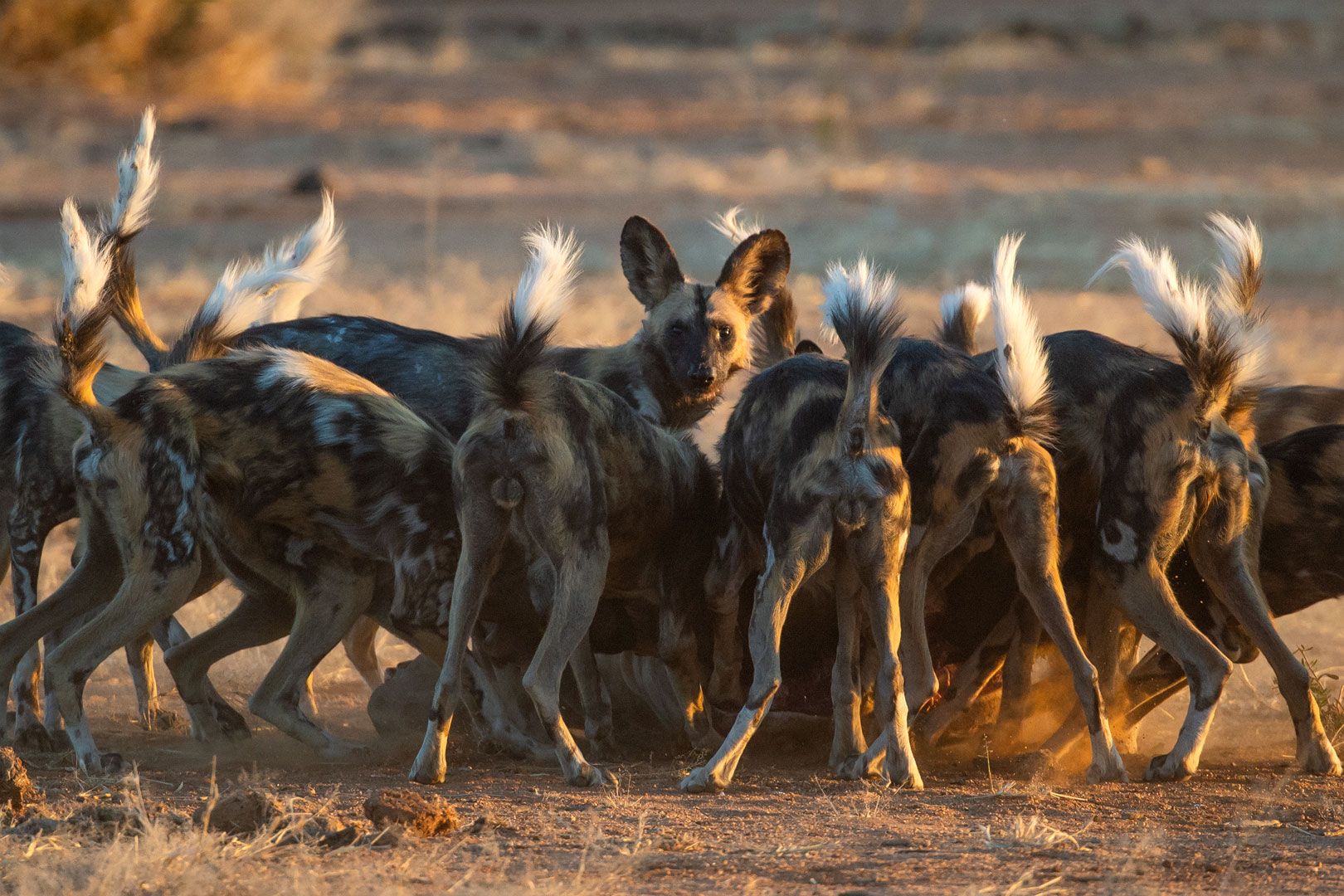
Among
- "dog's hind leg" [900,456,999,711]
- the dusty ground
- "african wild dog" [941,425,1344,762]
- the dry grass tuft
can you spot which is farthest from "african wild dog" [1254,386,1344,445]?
the dry grass tuft

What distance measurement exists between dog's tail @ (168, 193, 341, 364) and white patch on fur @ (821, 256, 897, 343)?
1906 mm

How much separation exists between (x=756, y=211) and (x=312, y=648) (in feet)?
34.4

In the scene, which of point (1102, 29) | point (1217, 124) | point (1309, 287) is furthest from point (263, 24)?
point (1102, 29)

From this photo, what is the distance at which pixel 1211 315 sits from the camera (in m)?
4.55

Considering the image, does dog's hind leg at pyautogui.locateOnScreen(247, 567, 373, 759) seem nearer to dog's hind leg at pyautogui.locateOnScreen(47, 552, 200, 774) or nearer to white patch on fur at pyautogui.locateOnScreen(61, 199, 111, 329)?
dog's hind leg at pyautogui.locateOnScreen(47, 552, 200, 774)

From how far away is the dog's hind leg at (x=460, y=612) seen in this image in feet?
13.7

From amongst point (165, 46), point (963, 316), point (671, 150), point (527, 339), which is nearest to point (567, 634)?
point (527, 339)

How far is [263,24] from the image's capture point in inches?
944

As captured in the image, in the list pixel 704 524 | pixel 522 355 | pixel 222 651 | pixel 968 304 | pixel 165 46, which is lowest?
pixel 222 651

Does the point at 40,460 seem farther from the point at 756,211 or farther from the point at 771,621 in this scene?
the point at 756,211

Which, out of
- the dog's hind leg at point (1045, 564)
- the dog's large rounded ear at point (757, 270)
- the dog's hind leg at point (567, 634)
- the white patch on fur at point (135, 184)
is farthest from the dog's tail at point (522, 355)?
the dog's large rounded ear at point (757, 270)

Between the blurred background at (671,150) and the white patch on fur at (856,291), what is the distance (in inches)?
87.2

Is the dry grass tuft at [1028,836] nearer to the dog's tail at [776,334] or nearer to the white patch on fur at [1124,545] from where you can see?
the white patch on fur at [1124,545]

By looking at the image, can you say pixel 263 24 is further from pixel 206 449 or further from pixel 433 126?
pixel 206 449
